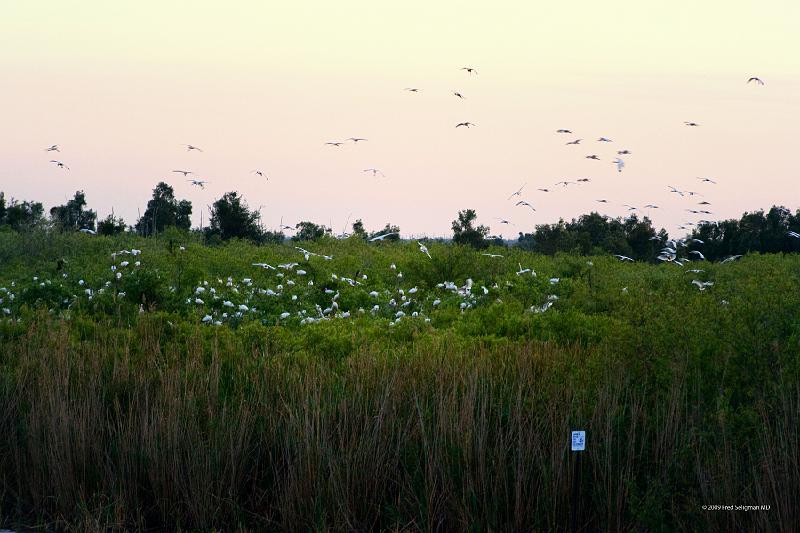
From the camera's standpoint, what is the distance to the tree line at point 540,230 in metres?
22.8

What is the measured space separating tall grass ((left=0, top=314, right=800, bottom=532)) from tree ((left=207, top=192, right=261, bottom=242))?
17.0 metres

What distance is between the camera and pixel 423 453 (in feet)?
21.6

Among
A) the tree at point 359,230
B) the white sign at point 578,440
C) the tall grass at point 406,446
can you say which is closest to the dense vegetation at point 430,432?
the tall grass at point 406,446

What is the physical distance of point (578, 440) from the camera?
20.1 ft

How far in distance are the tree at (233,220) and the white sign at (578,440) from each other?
760 inches

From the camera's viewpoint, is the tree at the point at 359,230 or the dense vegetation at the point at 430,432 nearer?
the dense vegetation at the point at 430,432

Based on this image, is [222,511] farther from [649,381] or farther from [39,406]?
[649,381]

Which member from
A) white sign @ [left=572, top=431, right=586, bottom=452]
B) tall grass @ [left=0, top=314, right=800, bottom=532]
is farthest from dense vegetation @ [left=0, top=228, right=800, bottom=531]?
white sign @ [left=572, top=431, right=586, bottom=452]

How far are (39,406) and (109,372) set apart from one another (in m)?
0.85

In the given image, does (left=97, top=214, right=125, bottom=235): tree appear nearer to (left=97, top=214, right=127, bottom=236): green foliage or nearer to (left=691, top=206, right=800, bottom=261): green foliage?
(left=97, top=214, right=127, bottom=236): green foliage

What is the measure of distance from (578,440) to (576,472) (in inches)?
14.3

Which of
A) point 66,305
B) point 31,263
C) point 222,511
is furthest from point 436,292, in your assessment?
point 222,511

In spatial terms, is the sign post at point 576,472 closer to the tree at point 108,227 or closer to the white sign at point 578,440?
the white sign at point 578,440

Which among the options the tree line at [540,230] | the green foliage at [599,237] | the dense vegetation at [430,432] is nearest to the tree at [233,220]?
the tree line at [540,230]
